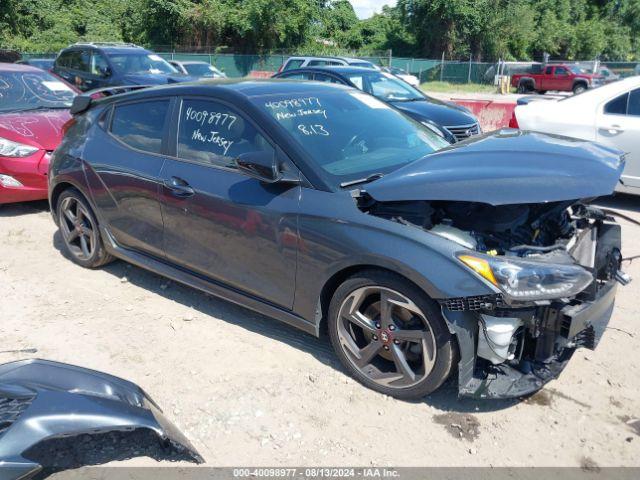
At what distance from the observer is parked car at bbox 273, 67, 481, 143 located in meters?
8.52

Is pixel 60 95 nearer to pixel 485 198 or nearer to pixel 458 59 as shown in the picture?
pixel 485 198

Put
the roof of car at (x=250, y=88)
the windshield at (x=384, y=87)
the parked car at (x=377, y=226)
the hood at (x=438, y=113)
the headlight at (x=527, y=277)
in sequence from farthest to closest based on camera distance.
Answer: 1. the windshield at (x=384, y=87)
2. the hood at (x=438, y=113)
3. the roof of car at (x=250, y=88)
4. the parked car at (x=377, y=226)
5. the headlight at (x=527, y=277)

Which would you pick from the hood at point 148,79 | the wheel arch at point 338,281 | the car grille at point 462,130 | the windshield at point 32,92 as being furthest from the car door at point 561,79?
the wheel arch at point 338,281

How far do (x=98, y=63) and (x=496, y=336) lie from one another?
40.1 feet

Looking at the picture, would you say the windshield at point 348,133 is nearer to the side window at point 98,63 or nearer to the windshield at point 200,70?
the side window at point 98,63

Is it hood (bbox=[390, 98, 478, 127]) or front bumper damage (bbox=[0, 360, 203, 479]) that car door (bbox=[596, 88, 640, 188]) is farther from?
front bumper damage (bbox=[0, 360, 203, 479])

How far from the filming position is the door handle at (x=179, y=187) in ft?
12.4

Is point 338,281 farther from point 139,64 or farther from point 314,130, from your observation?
point 139,64

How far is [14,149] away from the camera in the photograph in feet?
20.7

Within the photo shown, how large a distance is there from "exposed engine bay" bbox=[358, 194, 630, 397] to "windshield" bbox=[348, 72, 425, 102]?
6.62 m

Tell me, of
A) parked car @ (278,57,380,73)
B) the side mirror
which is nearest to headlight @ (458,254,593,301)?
the side mirror

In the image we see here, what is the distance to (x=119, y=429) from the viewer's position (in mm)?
2102

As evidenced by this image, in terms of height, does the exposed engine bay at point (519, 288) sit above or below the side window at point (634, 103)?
below

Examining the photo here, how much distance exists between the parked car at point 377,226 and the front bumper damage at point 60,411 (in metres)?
1.20
